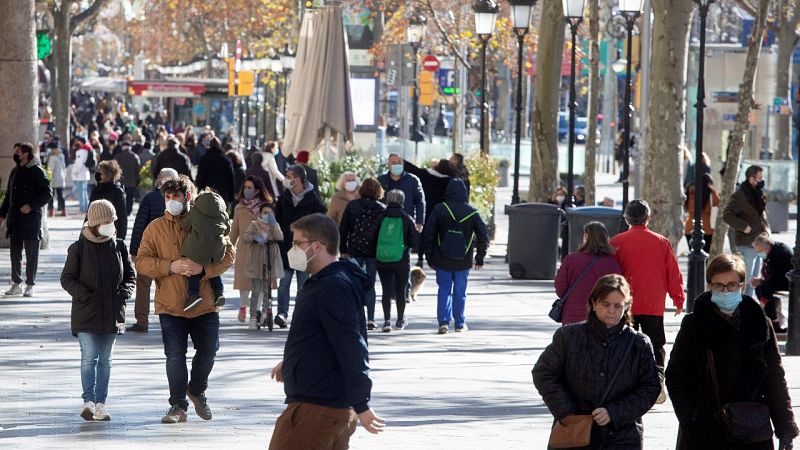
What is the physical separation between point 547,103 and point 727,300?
21063 mm

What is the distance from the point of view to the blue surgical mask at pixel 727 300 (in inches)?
289

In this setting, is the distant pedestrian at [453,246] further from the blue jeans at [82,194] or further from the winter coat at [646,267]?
the blue jeans at [82,194]

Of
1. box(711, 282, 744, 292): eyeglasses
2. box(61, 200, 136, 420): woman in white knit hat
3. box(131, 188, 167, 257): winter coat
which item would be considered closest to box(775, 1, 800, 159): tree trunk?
box(131, 188, 167, 257): winter coat

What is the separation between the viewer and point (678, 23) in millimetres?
22766

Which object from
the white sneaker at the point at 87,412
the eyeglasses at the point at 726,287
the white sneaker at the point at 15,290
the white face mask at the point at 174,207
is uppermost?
Answer: the white face mask at the point at 174,207

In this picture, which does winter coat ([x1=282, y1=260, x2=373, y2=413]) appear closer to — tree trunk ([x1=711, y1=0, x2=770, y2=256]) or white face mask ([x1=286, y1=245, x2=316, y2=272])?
white face mask ([x1=286, y1=245, x2=316, y2=272])

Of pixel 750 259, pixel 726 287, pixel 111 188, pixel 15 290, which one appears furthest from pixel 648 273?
pixel 15 290

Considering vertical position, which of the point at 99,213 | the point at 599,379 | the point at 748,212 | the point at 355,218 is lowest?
the point at 748,212

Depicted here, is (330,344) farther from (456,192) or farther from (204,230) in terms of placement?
(456,192)

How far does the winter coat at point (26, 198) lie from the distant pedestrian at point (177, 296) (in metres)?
7.66

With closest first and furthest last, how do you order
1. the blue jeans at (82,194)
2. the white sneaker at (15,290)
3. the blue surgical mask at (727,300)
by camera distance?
the blue surgical mask at (727,300) → the white sneaker at (15,290) → the blue jeans at (82,194)

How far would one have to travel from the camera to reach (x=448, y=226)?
16.1 metres

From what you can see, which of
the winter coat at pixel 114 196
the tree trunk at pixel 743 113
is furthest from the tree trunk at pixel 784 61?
the winter coat at pixel 114 196

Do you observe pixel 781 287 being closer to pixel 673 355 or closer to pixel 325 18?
pixel 673 355
